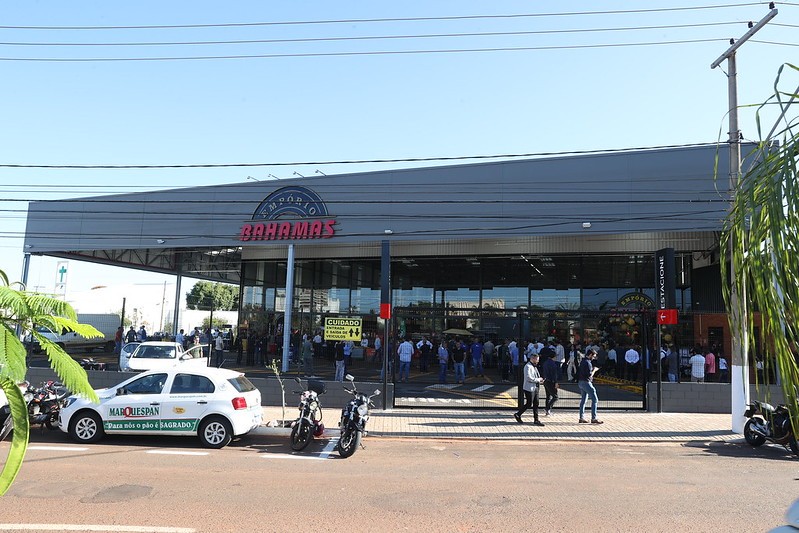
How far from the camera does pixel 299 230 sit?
24.0m

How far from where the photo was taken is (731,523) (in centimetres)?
629

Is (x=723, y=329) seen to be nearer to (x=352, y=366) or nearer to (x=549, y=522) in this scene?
(x=352, y=366)

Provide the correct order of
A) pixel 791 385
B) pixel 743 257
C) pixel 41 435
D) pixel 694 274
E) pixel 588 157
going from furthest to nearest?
pixel 694 274, pixel 588 157, pixel 41 435, pixel 743 257, pixel 791 385

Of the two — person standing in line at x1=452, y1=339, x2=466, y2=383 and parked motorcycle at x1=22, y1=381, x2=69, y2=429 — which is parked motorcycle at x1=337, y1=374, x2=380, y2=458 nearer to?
parked motorcycle at x1=22, y1=381, x2=69, y2=429

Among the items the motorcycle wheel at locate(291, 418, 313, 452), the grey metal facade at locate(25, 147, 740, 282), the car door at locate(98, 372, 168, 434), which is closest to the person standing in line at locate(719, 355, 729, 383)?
the grey metal facade at locate(25, 147, 740, 282)

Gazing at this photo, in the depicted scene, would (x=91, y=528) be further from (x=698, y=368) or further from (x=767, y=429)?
(x=698, y=368)

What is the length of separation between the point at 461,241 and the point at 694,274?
41.8ft

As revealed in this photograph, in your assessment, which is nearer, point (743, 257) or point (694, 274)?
point (743, 257)

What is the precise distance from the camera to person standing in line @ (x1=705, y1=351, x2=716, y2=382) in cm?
1962

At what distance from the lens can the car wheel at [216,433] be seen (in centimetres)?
1039

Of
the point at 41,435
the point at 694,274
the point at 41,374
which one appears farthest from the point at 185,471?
the point at 694,274

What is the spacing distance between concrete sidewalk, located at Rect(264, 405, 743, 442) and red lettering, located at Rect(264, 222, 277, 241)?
10.5 m

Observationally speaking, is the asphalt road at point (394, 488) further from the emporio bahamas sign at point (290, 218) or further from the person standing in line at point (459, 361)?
the emporio bahamas sign at point (290, 218)

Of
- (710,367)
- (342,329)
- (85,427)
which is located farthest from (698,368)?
(85,427)
